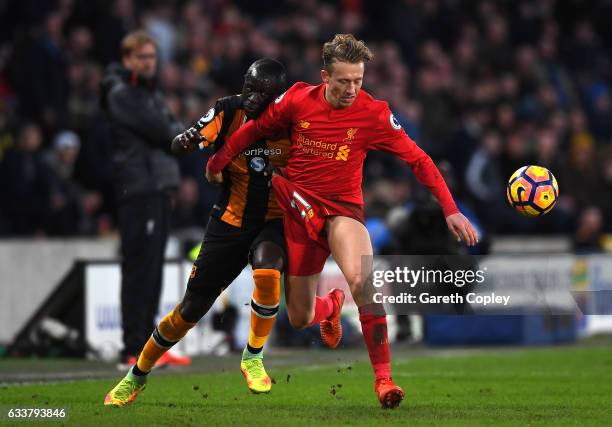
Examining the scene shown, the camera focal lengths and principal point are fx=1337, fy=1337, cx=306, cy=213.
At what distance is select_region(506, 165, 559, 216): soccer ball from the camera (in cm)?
868

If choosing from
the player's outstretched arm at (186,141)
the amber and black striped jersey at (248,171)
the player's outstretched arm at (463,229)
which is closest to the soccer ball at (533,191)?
the player's outstretched arm at (463,229)

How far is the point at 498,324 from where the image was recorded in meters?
15.6

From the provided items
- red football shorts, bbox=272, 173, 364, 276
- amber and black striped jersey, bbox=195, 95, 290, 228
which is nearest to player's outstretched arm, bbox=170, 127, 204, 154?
amber and black striped jersey, bbox=195, 95, 290, 228

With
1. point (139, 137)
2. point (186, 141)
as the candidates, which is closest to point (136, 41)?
point (139, 137)

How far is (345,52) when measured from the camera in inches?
322

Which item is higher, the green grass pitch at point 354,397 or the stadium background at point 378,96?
the stadium background at point 378,96

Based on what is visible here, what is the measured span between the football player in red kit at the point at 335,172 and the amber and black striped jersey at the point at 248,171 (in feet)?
0.58

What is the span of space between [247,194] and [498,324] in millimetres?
7392

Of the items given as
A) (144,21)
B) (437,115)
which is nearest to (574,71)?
(437,115)

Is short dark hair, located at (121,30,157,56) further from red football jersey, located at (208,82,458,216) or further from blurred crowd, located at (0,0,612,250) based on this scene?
blurred crowd, located at (0,0,612,250)

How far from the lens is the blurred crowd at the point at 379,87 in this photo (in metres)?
15.9

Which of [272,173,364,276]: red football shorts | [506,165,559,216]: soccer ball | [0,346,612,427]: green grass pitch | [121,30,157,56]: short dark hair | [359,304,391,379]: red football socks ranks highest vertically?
[121,30,157,56]: short dark hair

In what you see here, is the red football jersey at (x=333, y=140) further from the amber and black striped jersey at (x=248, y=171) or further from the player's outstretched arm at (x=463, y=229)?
the amber and black striped jersey at (x=248, y=171)

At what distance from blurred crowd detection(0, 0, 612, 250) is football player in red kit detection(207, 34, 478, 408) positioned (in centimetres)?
618
